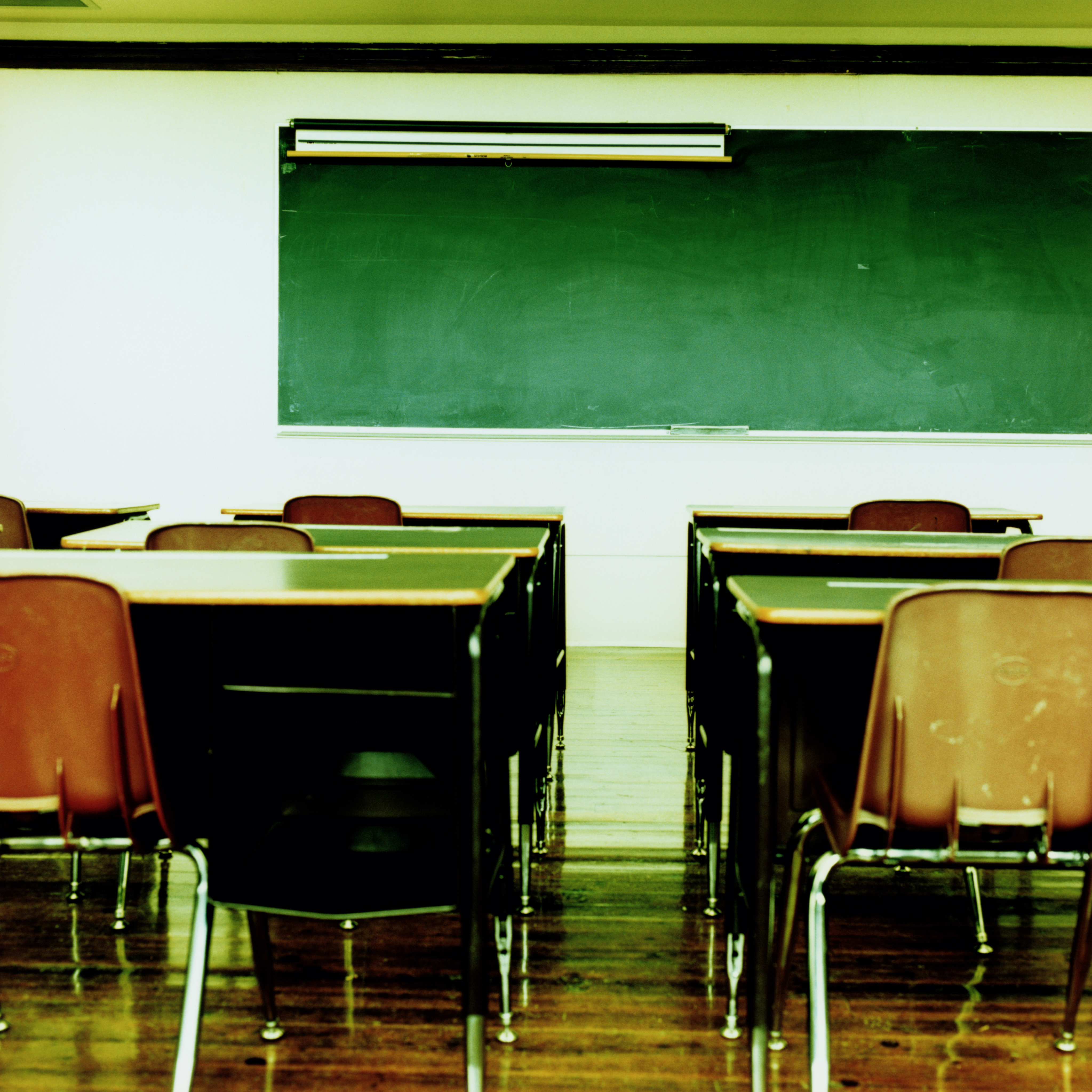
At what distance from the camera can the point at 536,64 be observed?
4738 millimetres

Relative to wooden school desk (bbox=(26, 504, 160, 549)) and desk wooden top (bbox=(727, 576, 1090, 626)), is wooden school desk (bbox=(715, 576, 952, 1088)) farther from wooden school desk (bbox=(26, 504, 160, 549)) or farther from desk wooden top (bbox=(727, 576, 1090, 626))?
wooden school desk (bbox=(26, 504, 160, 549))

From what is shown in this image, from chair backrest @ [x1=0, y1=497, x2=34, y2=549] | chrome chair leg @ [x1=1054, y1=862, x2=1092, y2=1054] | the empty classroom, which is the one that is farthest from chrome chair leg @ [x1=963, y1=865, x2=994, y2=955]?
chair backrest @ [x1=0, y1=497, x2=34, y2=549]

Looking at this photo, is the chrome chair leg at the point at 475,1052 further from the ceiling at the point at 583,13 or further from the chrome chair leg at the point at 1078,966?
the ceiling at the point at 583,13

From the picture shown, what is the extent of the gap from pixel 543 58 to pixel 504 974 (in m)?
4.43

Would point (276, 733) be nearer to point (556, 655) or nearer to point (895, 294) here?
point (556, 655)

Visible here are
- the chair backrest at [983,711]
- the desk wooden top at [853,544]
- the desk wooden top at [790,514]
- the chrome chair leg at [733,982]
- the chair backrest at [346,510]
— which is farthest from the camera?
the desk wooden top at [790,514]

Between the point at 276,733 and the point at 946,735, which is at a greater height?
the point at 946,735

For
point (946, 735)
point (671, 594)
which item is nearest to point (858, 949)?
point (946, 735)

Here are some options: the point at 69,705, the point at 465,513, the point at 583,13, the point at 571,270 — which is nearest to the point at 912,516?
the point at 465,513

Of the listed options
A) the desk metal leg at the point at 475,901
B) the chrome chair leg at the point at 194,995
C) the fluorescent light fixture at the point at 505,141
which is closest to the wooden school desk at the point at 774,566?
the desk metal leg at the point at 475,901

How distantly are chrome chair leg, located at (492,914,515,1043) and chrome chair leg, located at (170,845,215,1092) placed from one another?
51cm

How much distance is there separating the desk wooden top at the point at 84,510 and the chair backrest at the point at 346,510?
1027 mm

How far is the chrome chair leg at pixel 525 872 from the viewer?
2004mm

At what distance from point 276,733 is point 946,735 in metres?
1.23
